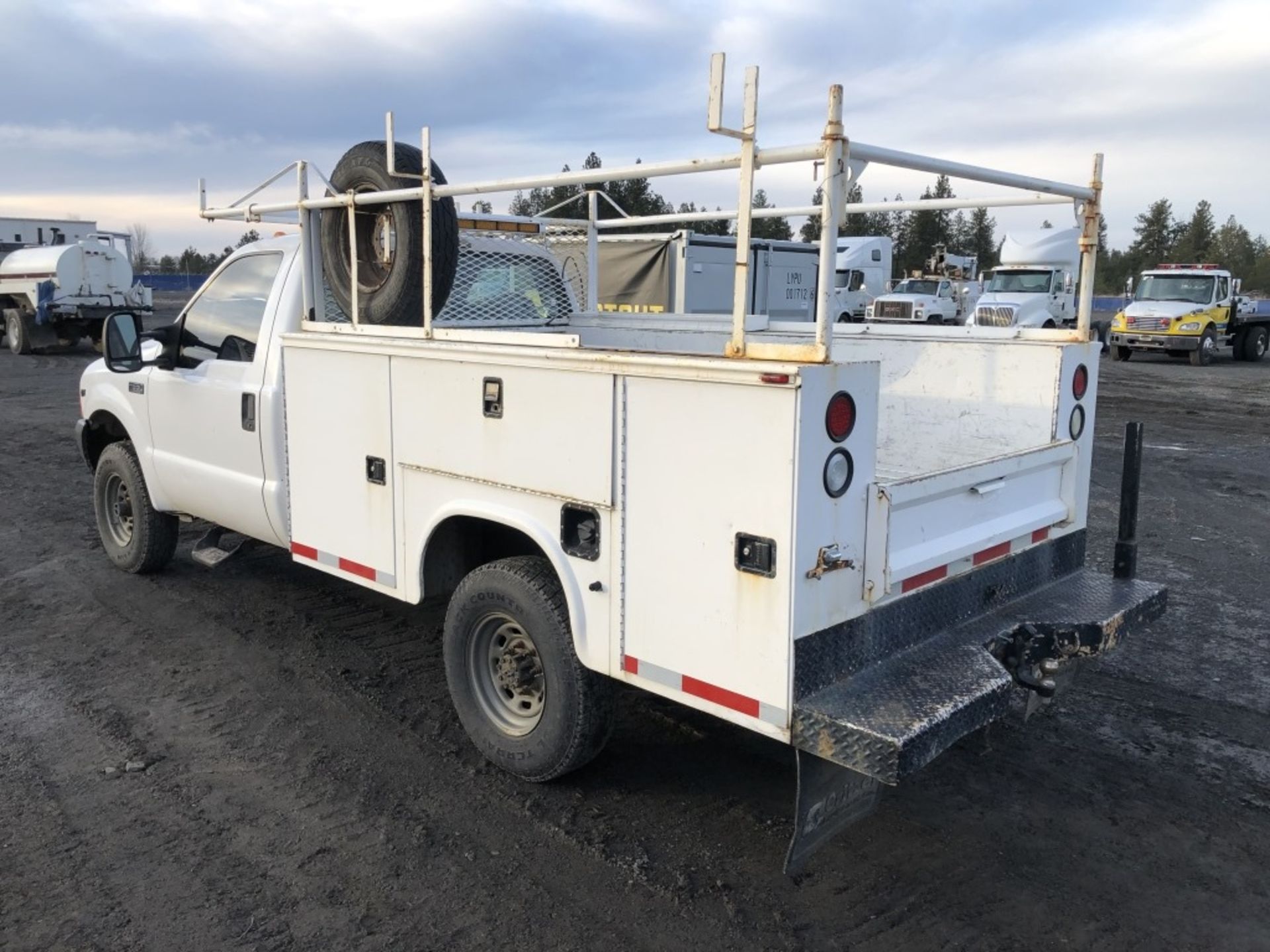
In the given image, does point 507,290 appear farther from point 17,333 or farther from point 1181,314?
point 17,333

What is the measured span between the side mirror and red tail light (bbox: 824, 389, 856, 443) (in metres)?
4.40

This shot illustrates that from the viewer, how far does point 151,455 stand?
6.17 meters

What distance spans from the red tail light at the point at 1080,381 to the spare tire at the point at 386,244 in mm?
2742

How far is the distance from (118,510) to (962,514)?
18.0ft

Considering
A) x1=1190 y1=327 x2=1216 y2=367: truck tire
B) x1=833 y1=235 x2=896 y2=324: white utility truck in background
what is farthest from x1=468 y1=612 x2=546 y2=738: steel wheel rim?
x1=833 y1=235 x2=896 y2=324: white utility truck in background

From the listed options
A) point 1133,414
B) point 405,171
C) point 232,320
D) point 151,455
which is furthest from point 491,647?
point 1133,414

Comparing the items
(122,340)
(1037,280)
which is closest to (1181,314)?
(1037,280)

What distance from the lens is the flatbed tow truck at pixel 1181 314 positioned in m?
25.5

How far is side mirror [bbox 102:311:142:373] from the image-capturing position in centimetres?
581

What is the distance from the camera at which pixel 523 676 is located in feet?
13.3

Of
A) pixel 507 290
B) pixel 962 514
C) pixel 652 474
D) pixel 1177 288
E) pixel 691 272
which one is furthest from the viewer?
pixel 1177 288

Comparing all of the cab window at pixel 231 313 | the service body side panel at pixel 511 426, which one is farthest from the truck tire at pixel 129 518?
the service body side panel at pixel 511 426

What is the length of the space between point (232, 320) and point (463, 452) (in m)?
2.26

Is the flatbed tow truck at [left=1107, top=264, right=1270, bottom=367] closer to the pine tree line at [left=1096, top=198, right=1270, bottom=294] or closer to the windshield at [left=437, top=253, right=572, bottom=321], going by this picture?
the windshield at [left=437, top=253, right=572, bottom=321]
